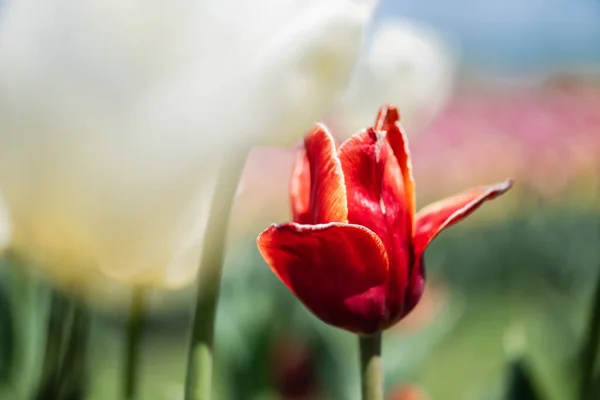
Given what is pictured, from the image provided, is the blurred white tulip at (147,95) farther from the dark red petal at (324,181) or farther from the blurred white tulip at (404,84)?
the blurred white tulip at (404,84)

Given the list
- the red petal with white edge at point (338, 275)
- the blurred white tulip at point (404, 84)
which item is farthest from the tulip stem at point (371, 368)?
the blurred white tulip at point (404, 84)

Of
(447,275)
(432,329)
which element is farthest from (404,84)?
(447,275)

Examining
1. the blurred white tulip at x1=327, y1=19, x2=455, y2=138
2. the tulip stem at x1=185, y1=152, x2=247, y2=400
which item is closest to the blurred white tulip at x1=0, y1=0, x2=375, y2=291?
the tulip stem at x1=185, y1=152, x2=247, y2=400

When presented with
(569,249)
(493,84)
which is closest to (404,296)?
(569,249)

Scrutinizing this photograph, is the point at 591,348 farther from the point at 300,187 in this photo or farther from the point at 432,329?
the point at 432,329

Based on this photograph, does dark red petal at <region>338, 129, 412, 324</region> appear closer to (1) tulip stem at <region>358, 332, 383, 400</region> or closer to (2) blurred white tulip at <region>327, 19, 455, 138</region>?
(1) tulip stem at <region>358, 332, 383, 400</region>
